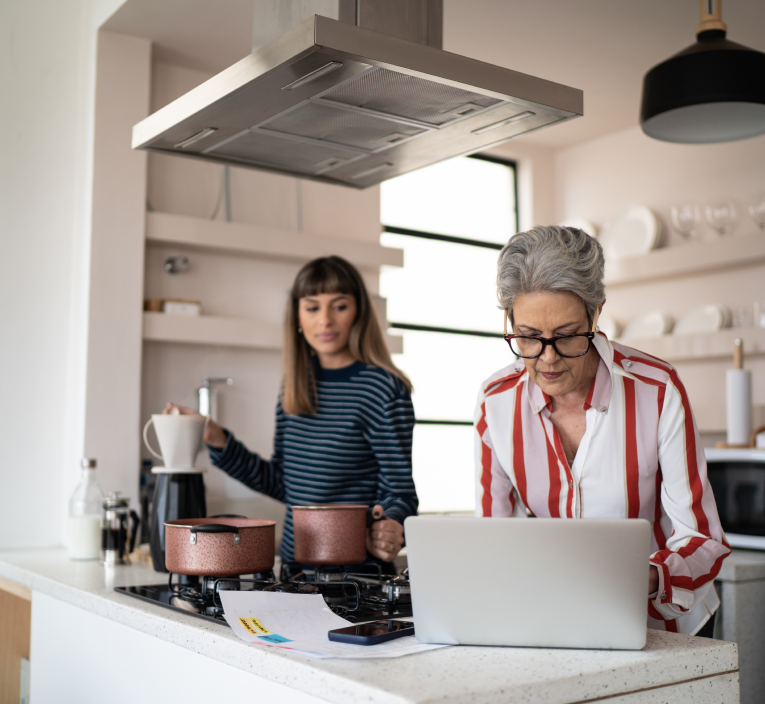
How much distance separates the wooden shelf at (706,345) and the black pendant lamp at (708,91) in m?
1.04

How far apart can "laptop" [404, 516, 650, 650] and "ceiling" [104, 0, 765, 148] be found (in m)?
2.02

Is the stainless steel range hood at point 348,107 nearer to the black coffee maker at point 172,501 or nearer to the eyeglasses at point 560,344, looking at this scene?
the eyeglasses at point 560,344

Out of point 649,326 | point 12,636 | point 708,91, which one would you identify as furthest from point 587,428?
point 649,326

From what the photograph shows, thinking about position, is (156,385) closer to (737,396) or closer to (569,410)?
(569,410)

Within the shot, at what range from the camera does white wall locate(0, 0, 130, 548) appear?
99.8 inches

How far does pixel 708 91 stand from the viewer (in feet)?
6.81

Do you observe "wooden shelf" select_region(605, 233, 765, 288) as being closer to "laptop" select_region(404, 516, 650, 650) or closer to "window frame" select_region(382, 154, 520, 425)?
"window frame" select_region(382, 154, 520, 425)

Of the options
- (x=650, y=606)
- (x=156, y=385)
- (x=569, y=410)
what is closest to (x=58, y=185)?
(x=156, y=385)

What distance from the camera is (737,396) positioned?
2.80 m

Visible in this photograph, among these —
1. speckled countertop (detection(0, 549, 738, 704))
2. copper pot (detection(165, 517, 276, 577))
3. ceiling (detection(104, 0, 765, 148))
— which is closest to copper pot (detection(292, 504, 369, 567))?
copper pot (detection(165, 517, 276, 577))

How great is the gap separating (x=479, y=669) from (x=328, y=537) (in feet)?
2.01

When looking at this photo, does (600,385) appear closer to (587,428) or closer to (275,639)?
(587,428)

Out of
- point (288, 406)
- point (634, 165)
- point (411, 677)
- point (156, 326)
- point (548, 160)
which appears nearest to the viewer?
→ point (411, 677)

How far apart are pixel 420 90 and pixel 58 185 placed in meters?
1.64
